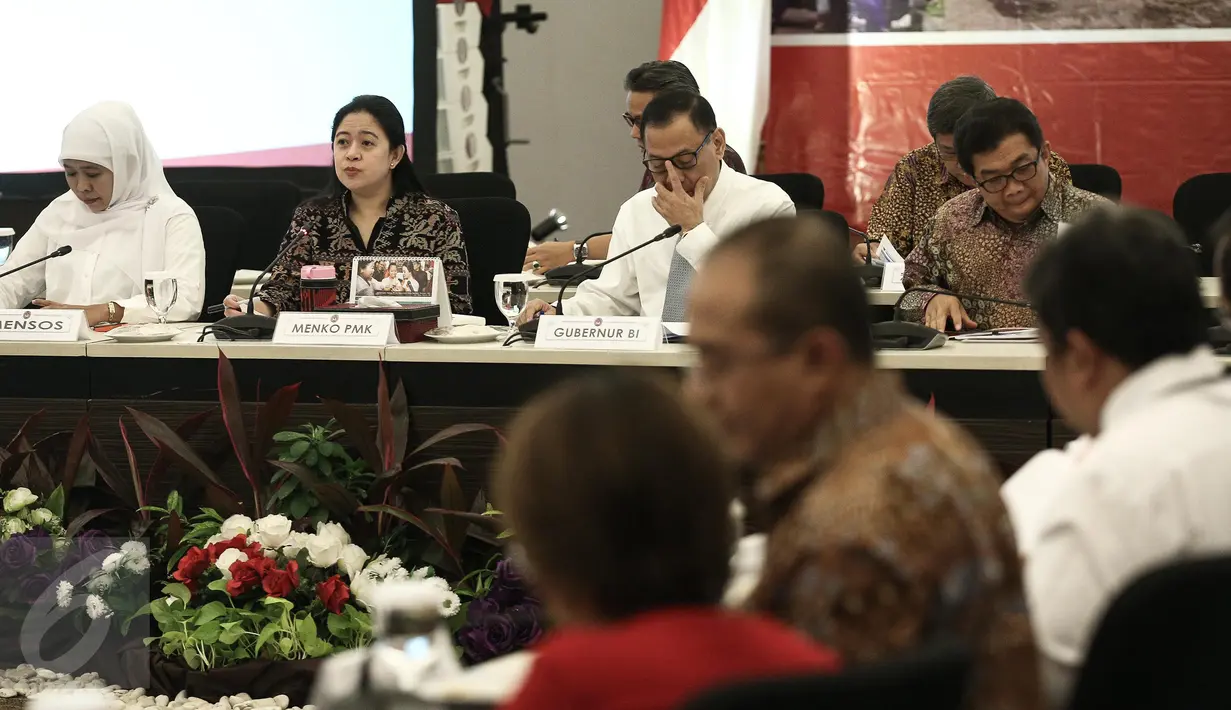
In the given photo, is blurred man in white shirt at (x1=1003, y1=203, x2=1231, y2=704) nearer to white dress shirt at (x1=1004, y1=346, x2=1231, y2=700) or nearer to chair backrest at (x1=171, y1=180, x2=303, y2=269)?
white dress shirt at (x1=1004, y1=346, x2=1231, y2=700)

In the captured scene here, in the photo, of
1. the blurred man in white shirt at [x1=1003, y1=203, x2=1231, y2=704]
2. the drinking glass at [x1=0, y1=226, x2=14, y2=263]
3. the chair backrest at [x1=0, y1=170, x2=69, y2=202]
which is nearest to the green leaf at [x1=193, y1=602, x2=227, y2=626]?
the drinking glass at [x1=0, y1=226, x2=14, y2=263]

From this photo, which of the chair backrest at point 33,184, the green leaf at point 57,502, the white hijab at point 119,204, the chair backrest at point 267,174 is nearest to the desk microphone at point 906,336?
the green leaf at point 57,502

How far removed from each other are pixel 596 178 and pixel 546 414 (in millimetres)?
4998

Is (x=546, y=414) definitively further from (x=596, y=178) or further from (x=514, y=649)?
(x=596, y=178)

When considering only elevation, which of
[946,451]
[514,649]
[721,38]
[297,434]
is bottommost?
[514,649]

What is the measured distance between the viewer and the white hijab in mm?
3551

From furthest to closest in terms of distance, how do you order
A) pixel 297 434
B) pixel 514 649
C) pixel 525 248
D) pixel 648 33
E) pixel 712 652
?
pixel 648 33 → pixel 525 248 → pixel 297 434 → pixel 514 649 → pixel 712 652

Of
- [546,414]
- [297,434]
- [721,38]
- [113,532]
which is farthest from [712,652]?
[721,38]

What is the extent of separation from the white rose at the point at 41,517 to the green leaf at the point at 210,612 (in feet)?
1.33

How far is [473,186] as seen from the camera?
15.0 ft

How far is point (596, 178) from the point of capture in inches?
230

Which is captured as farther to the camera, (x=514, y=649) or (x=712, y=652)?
(x=514, y=649)

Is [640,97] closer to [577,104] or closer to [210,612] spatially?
[577,104]

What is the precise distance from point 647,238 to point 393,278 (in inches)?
27.2
